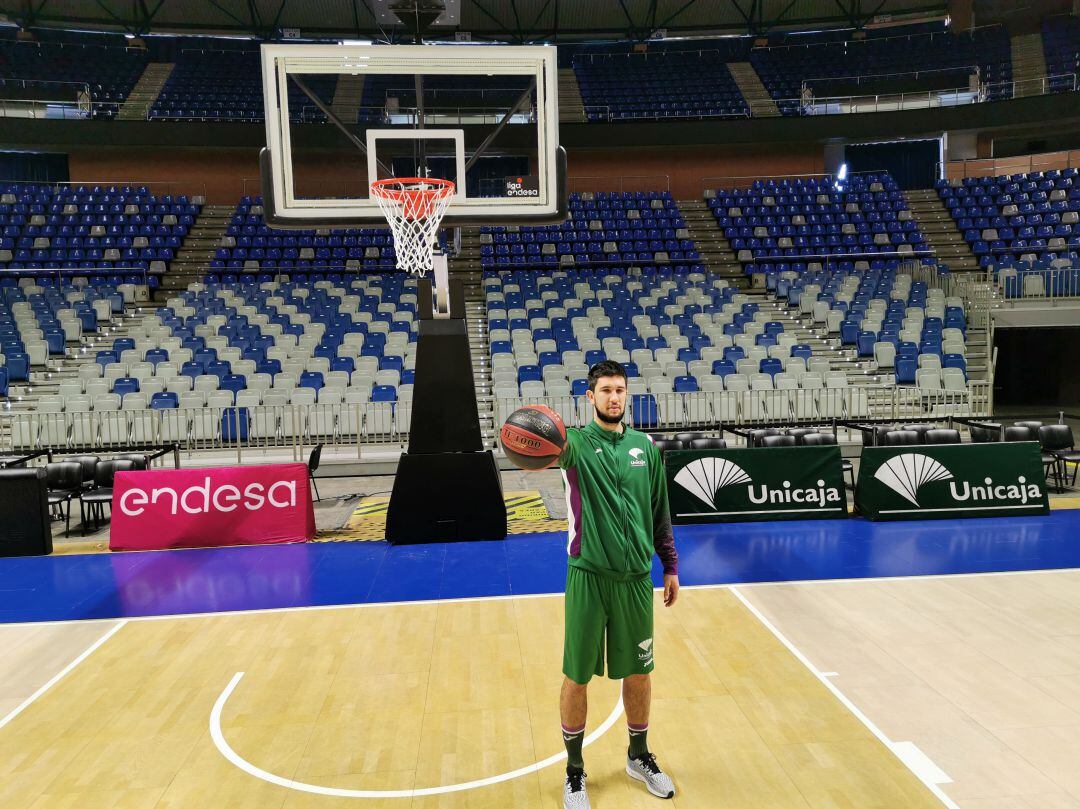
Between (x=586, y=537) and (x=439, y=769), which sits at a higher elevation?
(x=586, y=537)

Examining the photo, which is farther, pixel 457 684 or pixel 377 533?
pixel 377 533

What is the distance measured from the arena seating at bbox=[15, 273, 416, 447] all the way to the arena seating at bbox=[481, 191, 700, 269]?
424 cm

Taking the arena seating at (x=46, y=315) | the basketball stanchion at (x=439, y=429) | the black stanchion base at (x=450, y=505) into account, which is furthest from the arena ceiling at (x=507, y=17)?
the black stanchion base at (x=450, y=505)

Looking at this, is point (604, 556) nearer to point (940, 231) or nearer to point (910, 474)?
point (910, 474)

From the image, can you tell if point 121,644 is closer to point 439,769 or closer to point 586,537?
point 439,769

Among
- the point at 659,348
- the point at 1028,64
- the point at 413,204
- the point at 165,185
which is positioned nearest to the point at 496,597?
the point at 413,204

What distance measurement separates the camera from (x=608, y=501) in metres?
3.83

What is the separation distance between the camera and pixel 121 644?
6336 mm

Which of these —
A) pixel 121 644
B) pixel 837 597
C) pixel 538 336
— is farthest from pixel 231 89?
pixel 837 597

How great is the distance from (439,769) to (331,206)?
22.3 feet

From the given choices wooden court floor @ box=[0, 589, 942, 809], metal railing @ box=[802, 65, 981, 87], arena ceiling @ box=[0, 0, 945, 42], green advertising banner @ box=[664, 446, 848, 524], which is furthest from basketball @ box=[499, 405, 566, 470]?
arena ceiling @ box=[0, 0, 945, 42]

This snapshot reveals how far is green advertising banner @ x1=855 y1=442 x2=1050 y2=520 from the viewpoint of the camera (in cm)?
959

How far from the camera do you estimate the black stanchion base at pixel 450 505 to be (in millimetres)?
8977

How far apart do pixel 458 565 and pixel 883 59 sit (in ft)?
92.8
